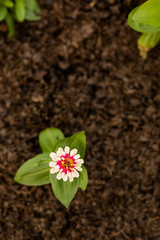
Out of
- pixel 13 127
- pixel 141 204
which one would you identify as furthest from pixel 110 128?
pixel 13 127

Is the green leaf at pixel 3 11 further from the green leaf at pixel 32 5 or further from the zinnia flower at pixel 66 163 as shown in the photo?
the zinnia flower at pixel 66 163

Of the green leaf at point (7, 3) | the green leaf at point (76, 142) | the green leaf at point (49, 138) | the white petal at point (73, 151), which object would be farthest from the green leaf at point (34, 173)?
the green leaf at point (7, 3)

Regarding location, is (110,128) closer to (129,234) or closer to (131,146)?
(131,146)

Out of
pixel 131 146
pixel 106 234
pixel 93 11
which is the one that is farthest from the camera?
pixel 93 11

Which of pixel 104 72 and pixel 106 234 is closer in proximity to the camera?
pixel 106 234

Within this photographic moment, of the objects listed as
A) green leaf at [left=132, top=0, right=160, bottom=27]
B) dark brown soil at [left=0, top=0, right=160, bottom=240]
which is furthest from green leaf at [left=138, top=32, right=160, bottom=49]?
green leaf at [left=132, top=0, right=160, bottom=27]
